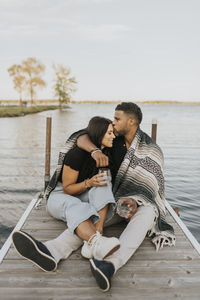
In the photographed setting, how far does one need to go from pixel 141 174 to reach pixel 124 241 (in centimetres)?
108

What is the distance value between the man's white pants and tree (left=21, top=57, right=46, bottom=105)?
2322 inches

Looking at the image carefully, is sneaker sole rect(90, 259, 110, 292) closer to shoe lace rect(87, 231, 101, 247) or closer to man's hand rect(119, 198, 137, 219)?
shoe lace rect(87, 231, 101, 247)

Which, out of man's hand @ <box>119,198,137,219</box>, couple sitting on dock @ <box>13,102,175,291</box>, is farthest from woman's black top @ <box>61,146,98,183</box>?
man's hand @ <box>119,198,137,219</box>

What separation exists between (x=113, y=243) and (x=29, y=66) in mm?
60735

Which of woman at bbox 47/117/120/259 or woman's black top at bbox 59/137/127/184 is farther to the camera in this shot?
woman's black top at bbox 59/137/127/184

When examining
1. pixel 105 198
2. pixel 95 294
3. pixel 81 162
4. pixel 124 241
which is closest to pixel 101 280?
pixel 95 294

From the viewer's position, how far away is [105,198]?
11.6 feet

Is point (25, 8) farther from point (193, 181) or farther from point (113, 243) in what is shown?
point (113, 243)

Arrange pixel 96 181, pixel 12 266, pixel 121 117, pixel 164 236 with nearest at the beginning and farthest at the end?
1. pixel 12 266
2. pixel 96 181
3. pixel 164 236
4. pixel 121 117

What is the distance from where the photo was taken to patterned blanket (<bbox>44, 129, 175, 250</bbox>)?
4.02 meters

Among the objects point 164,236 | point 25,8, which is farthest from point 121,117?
point 25,8

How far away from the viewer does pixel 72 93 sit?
250 feet

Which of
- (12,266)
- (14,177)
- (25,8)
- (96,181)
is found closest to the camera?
(12,266)

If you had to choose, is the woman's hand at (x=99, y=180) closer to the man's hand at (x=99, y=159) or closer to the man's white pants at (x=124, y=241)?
the man's hand at (x=99, y=159)
